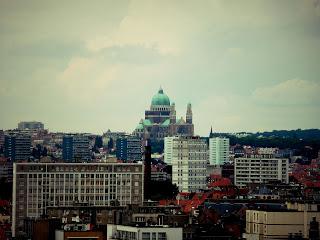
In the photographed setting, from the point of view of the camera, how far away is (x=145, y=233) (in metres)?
67.2

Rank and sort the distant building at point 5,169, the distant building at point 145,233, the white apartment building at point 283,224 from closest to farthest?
1. the distant building at point 145,233
2. the white apartment building at point 283,224
3. the distant building at point 5,169

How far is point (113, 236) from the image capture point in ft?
230

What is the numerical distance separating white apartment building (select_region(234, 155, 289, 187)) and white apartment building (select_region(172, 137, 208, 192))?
473cm

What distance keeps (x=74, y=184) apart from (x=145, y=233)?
160 feet

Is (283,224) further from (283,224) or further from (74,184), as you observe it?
(74,184)

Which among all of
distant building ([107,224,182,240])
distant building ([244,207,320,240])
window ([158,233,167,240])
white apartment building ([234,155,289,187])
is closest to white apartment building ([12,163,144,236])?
distant building ([244,207,320,240])

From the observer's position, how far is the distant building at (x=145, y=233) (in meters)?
67.2

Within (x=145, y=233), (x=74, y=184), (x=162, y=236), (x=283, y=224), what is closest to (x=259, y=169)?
(x=74, y=184)

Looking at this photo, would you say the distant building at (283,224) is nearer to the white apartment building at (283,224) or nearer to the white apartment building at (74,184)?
the white apartment building at (283,224)

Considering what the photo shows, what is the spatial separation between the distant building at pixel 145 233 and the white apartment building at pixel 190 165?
99280 millimetres

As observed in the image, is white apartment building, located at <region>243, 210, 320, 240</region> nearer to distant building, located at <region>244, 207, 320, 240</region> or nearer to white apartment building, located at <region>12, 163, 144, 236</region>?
distant building, located at <region>244, 207, 320, 240</region>

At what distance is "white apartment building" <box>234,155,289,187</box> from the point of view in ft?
583

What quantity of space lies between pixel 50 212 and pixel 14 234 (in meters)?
7.16

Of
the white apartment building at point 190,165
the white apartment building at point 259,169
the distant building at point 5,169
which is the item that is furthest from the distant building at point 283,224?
the white apartment building at point 259,169
